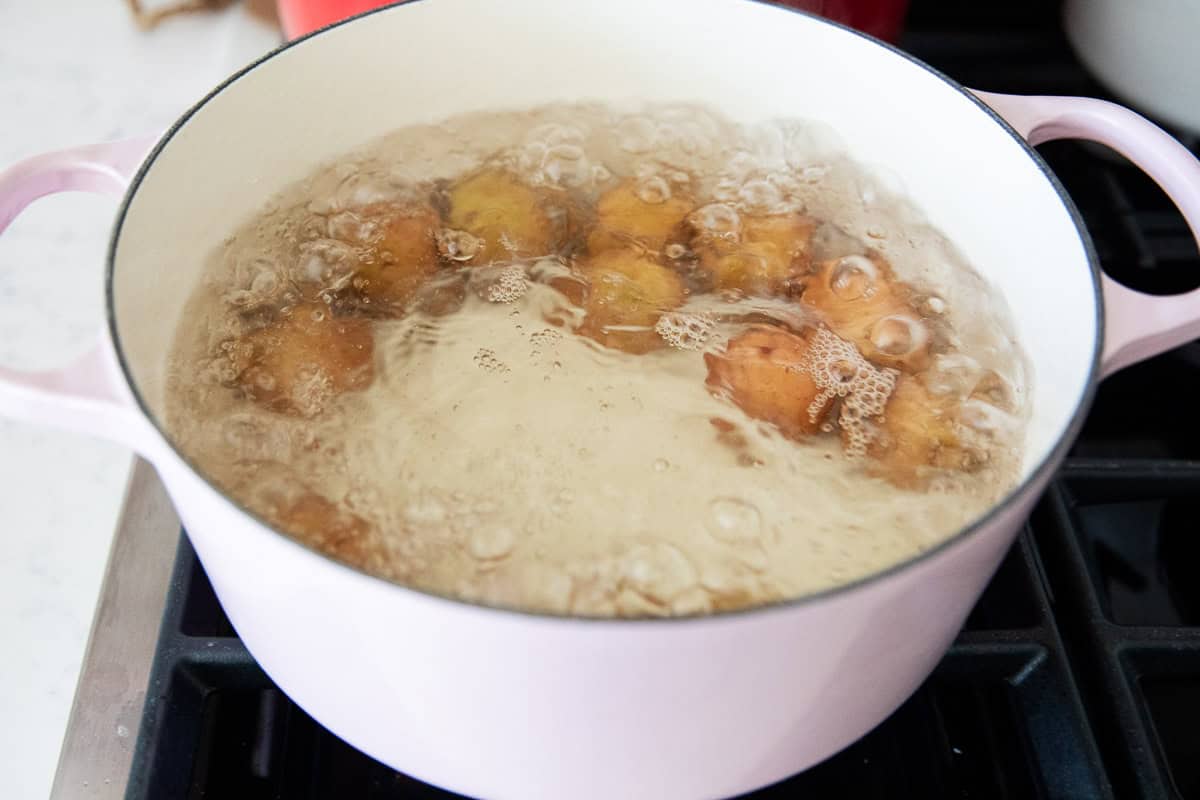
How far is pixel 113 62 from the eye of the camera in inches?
41.5

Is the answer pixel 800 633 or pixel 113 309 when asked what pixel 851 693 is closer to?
pixel 800 633

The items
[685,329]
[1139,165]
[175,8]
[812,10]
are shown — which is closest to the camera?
[1139,165]

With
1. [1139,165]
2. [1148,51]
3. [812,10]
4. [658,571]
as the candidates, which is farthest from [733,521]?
[1148,51]

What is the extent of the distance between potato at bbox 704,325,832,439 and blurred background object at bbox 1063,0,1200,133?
422 mm

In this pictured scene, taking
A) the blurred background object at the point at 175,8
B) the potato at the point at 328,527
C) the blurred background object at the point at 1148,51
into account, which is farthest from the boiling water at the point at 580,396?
the blurred background object at the point at 175,8

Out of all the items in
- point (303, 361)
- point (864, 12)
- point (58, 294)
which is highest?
point (864, 12)

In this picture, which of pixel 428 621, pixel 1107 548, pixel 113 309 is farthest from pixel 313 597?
pixel 1107 548

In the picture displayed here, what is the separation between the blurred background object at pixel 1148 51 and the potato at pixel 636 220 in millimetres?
402

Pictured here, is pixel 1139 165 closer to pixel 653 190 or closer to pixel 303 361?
pixel 653 190

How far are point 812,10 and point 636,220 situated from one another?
21 cm

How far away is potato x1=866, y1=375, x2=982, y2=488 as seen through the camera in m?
0.57

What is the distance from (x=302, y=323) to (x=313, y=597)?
10.8 inches

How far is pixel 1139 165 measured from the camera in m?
0.54

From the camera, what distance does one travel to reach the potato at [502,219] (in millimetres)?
688
